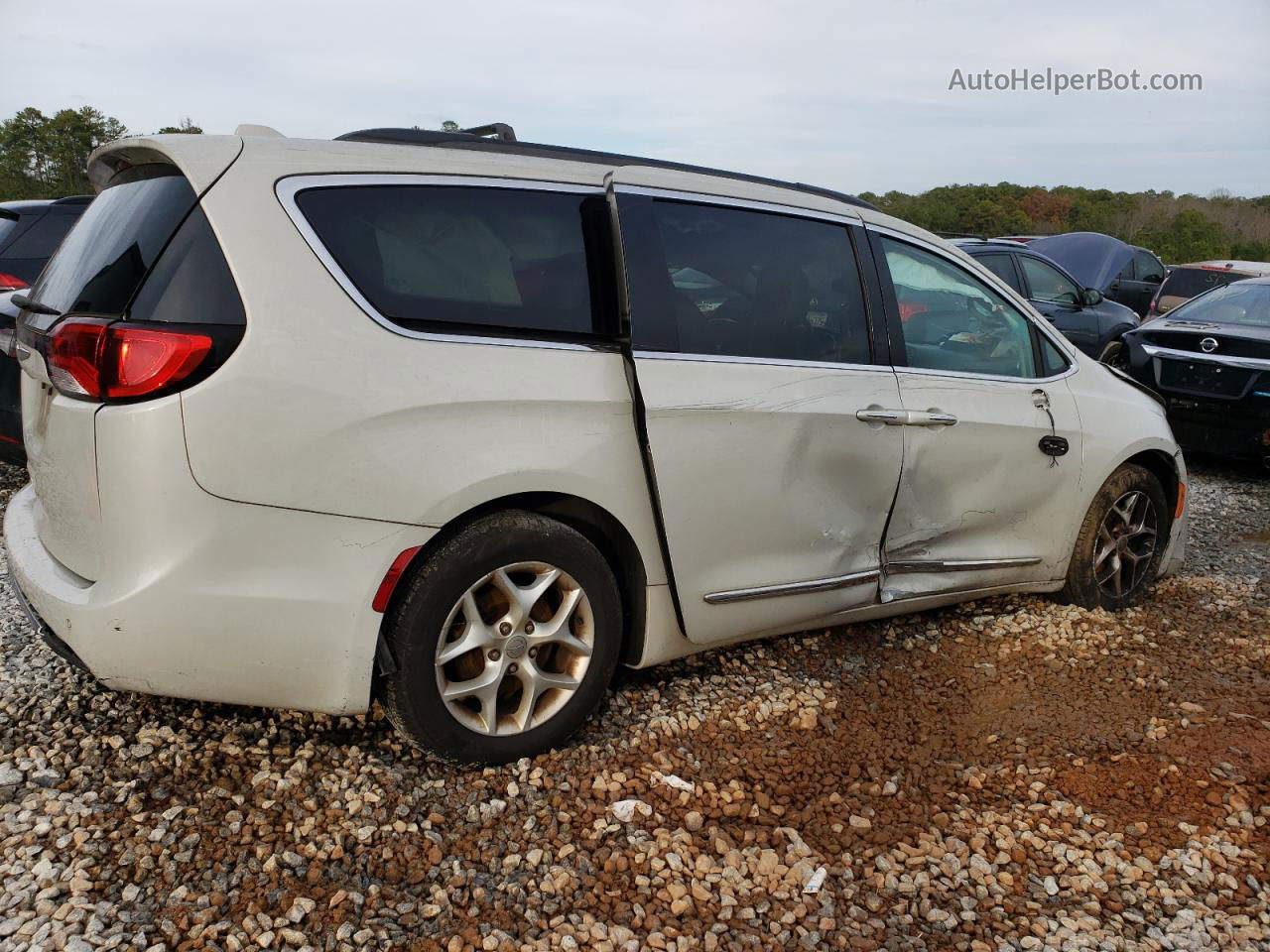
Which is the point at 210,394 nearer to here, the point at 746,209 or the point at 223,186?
the point at 223,186

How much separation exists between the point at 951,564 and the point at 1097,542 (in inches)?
38.2

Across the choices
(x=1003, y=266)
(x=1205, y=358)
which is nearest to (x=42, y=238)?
(x=1205, y=358)

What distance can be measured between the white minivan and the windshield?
215 inches

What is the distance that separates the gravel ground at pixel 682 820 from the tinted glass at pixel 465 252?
1.34 metres

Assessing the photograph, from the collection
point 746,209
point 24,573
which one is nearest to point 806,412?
point 746,209

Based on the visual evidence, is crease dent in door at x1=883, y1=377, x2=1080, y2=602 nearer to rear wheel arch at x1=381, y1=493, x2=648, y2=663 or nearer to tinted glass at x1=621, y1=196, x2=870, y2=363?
tinted glass at x1=621, y1=196, x2=870, y2=363

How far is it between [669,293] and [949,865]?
1815 millimetres

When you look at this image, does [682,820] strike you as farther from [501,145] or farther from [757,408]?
[501,145]

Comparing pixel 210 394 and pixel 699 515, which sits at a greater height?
pixel 210 394

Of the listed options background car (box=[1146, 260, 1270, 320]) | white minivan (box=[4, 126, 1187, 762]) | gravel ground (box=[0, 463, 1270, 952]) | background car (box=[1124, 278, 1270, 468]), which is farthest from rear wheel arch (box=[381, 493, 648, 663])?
background car (box=[1146, 260, 1270, 320])

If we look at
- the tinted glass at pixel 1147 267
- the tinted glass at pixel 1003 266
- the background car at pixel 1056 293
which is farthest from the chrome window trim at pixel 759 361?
the tinted glass at pixel 1147 267

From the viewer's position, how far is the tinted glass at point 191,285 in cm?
236

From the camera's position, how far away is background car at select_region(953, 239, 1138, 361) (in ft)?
31.5

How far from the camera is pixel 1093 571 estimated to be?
4.31 meters
